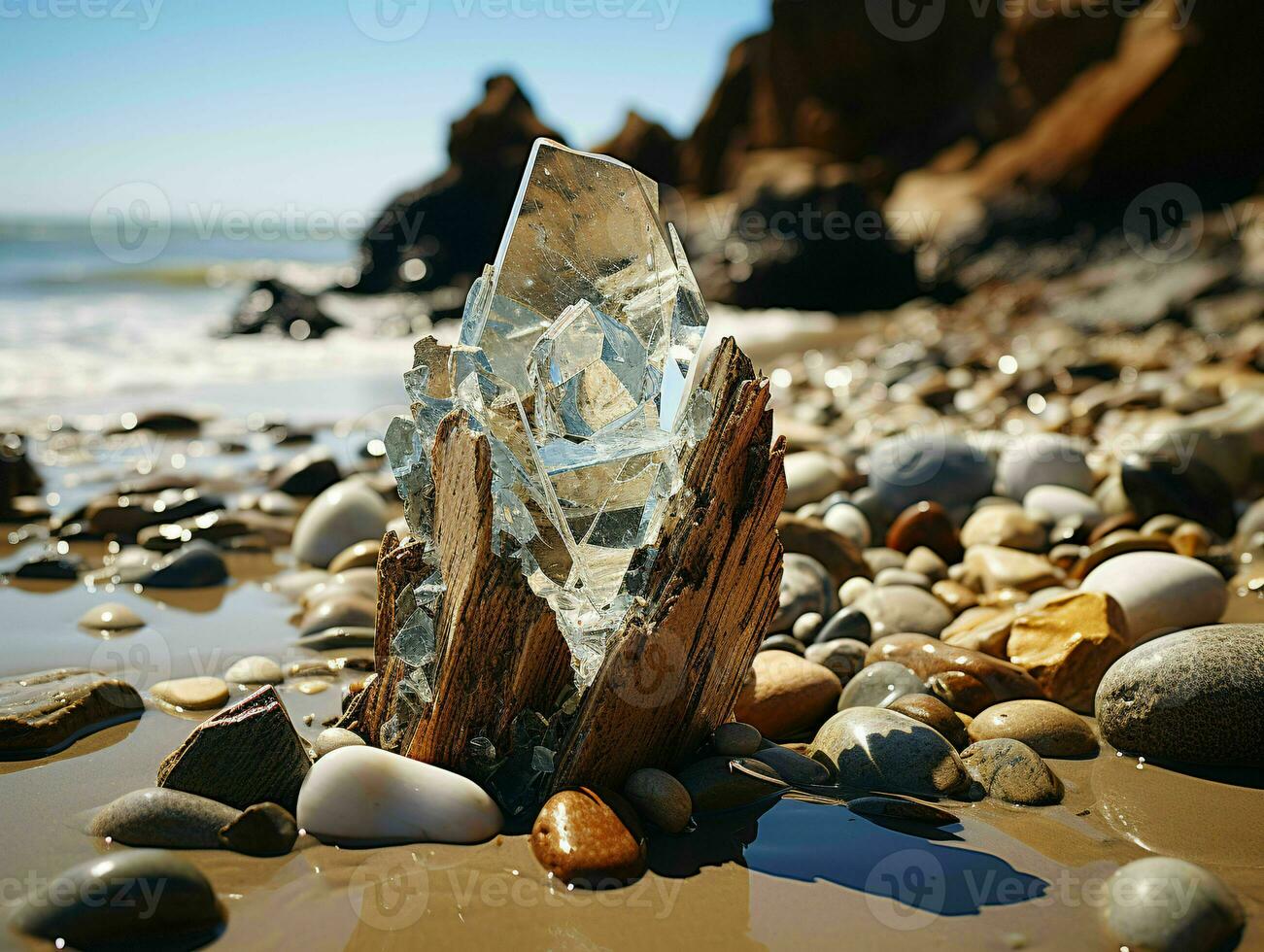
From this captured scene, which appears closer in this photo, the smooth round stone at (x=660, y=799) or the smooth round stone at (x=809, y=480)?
the smooth round stone at (x=660, y=799)

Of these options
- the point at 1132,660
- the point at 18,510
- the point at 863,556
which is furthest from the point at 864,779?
the point at 18,510

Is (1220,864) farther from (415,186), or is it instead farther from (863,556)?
(415,186)

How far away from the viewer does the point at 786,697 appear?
2.88 m

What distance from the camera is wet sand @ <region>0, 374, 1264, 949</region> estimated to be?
6.05 feet

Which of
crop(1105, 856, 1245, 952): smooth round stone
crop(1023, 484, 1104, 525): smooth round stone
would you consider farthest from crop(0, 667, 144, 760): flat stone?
crop(1023, 484, 1104, 525): smooth round stone

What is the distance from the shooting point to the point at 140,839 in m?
Result: 2.11

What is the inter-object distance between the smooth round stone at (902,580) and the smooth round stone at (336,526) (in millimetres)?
2172

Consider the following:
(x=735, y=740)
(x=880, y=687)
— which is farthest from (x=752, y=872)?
(x=880, y=687)

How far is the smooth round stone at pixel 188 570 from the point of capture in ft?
13.8

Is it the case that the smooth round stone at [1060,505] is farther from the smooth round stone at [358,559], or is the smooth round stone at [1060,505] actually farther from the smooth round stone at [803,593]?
the smooth round stone at [358,559]

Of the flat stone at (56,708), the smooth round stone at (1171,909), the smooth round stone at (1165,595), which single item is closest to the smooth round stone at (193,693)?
the flat stone at (56,708)

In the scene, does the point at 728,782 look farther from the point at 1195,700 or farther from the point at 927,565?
the point at 927,565

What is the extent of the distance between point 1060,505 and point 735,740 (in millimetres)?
2922

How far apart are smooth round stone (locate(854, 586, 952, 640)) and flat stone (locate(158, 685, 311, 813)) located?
1.97 metres
